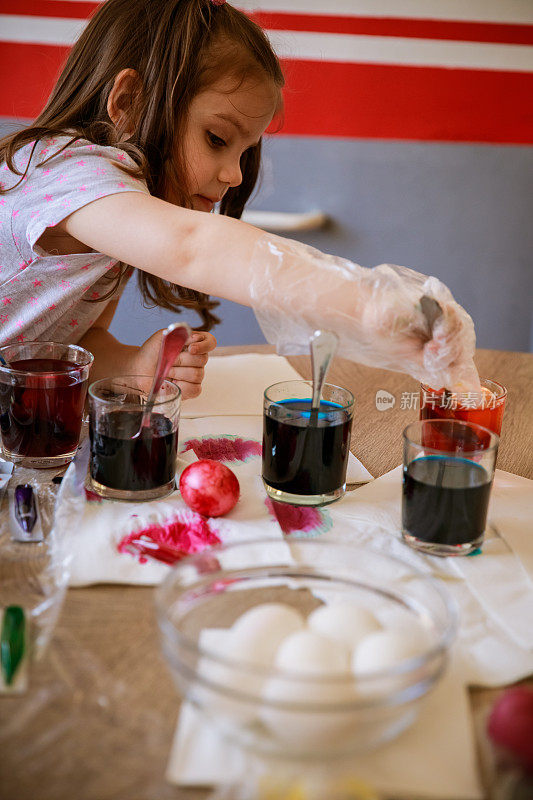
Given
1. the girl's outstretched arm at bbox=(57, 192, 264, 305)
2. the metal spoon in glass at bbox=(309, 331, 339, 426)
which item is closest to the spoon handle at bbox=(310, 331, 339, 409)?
the metal spoon in glass at bbox=(309, 331, 339, 426)

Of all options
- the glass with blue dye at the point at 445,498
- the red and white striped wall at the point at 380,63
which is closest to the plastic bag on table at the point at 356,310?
the glass with blue dye at the point at 445,498

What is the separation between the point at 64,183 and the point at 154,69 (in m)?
0.26

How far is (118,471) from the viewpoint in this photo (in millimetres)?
801

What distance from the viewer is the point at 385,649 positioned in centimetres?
49

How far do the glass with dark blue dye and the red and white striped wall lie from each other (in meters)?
1.84

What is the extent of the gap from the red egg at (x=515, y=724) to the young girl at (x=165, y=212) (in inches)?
15.7

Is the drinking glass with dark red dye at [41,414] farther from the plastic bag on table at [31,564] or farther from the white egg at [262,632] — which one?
the white egg at [262,632]

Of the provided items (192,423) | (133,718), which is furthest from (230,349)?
(133,718)

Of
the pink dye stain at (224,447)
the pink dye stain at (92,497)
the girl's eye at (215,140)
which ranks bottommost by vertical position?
the pink dye stain at (224,447)

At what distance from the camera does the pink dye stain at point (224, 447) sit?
951 mm

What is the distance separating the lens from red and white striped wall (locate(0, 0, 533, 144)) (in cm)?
Result: 236

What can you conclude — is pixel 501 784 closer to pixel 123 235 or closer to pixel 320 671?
pixel 320 671

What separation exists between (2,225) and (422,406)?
2.20ft

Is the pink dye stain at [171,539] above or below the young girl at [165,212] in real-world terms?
below
